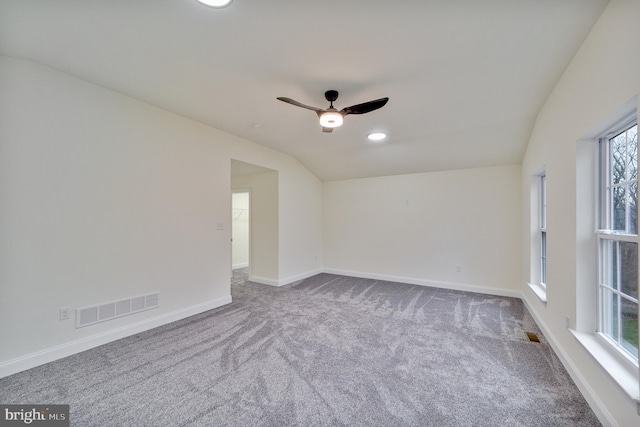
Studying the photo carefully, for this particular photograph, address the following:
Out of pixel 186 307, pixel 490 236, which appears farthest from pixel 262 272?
pixel 490 236

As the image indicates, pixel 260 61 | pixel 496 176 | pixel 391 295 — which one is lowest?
pixel 391 295

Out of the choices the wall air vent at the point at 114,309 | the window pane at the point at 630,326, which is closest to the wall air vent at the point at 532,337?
the window pane at the point at 630,326

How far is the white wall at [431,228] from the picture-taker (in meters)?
4.30

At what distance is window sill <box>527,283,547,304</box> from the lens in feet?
9.42

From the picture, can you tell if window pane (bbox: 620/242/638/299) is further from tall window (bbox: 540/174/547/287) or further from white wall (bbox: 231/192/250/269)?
white wall (bbox: 231/192/250/269)

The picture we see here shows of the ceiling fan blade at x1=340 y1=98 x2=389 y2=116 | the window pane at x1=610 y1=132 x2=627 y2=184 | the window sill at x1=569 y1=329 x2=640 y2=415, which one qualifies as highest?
the ceiling fan blade at x1=340 y1=98 x2=389 y2=116

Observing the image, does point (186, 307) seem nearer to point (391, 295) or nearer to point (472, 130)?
point (391, 295)

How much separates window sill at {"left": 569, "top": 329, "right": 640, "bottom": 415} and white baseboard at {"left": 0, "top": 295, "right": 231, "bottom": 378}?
12.3 ft

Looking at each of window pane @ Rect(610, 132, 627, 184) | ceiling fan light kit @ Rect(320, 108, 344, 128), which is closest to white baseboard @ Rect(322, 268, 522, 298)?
window pane @ Rect(610, 132, 627, 184)

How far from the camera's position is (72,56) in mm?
2084

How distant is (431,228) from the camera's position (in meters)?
4.85

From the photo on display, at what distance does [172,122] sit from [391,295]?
3937 mm

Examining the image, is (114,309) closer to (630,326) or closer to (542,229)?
(630,326)

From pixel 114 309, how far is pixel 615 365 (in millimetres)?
3969
